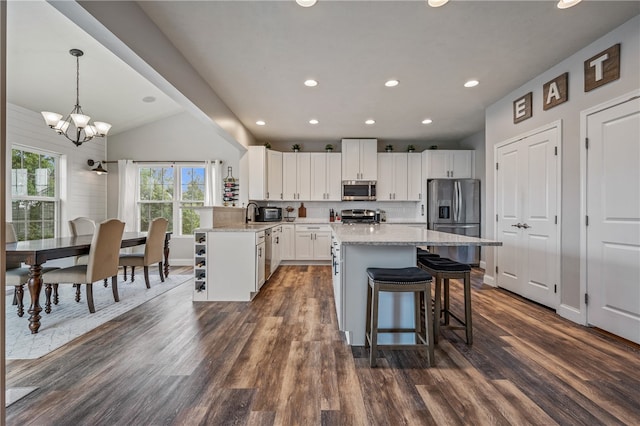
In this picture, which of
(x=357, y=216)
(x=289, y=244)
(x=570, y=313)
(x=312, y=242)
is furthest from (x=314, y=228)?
(x=570, y=313)

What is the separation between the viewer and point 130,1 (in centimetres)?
205

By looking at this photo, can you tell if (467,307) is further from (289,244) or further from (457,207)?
(289,244)

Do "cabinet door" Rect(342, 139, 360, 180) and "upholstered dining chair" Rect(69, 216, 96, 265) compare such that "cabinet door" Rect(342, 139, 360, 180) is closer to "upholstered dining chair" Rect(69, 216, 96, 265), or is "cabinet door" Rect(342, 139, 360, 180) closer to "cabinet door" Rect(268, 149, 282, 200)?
"cabinet door" Rect(268, 149, 282, 200)

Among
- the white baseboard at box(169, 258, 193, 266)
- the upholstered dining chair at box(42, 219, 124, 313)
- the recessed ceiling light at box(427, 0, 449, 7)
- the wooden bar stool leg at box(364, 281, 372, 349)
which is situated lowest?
the white baseboard at box(169, 258, 193, 266)

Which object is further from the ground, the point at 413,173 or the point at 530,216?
the point at 413,173

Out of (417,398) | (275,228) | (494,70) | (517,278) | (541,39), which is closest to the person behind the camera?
(417,398)

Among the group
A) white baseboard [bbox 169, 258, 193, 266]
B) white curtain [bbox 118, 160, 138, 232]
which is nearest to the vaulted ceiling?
white curtain [bbox 118, 160, 138, 232]

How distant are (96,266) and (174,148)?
11.4 feet

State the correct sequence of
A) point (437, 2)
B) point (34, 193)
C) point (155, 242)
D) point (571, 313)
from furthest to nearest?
1. point (34, 193)
2. point (155, 242)
3. point (571, 313)
4. point (437, 2)

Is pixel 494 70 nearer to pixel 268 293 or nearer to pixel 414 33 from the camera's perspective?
pixel 414 33

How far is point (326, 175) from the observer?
19.8 ft

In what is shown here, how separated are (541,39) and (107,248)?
4806 millimetres

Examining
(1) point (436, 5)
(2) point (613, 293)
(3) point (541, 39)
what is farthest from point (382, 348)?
(3) point (541, 39)

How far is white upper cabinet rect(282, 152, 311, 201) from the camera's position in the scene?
19.8ft
